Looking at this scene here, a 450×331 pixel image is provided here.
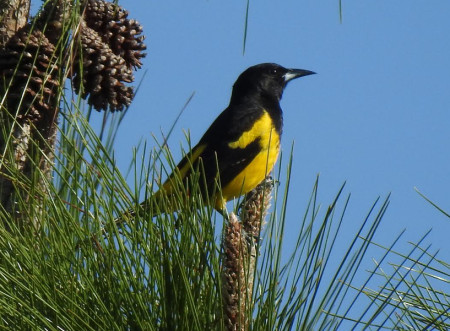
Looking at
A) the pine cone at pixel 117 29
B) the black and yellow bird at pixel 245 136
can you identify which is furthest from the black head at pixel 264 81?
the pine cone at pixel 117 29

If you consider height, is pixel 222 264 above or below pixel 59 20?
below

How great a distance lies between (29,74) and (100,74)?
0.22 metres

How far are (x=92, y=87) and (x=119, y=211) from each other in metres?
0.94

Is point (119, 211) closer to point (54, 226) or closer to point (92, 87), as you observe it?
point (54, 226)

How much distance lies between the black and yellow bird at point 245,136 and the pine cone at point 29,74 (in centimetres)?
156

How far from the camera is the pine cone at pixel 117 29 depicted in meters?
2.97

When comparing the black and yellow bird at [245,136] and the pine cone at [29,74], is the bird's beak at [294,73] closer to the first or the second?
the black and yellow bird at [245,136]

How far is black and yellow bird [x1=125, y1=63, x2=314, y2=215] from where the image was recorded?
15.8 feet

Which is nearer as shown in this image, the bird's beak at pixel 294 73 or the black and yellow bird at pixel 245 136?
the black and yellow bird at pixel 245 136

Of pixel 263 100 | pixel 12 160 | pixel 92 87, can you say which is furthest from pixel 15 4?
pixel 263 100

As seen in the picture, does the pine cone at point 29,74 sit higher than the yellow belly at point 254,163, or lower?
lower

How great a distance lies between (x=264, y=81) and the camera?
19.0 ft

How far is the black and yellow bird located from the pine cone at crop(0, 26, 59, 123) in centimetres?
156

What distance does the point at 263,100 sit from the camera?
5676 mm
